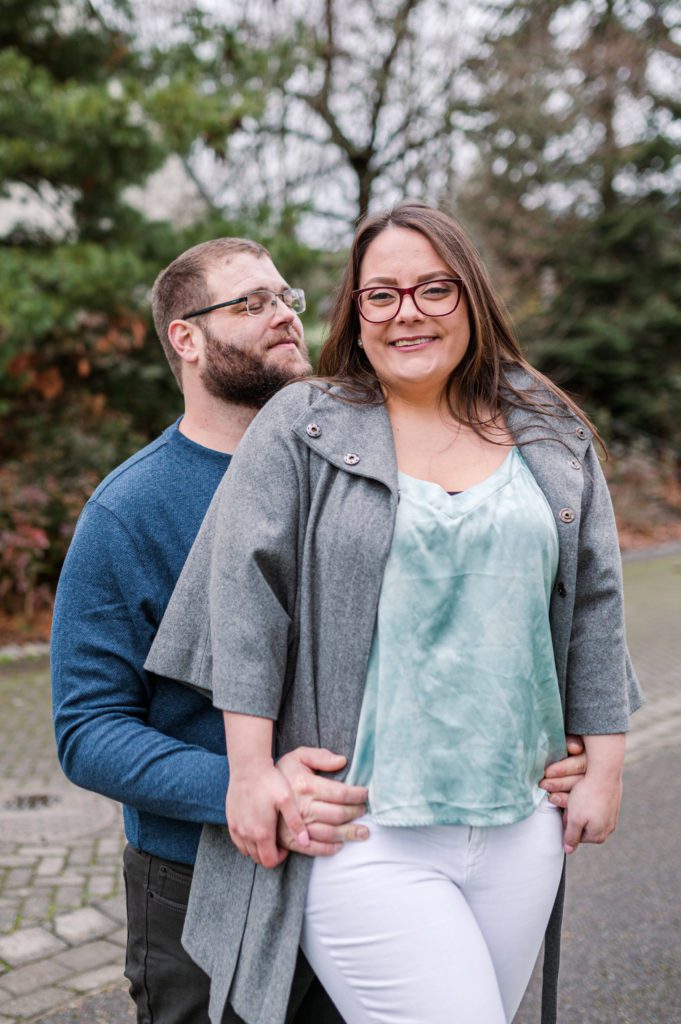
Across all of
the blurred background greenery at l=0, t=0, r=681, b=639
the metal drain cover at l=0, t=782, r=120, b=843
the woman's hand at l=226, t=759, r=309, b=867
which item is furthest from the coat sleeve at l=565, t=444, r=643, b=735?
the blurred background greenery at l=0, t=0, r=681, b=639

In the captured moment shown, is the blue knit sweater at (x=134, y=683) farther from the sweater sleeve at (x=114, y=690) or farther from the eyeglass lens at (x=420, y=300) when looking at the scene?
the eyeglass lens at (x=420, y=300)

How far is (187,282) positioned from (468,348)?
2.36ft

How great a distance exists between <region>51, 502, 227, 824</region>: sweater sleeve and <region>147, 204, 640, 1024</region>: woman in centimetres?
12

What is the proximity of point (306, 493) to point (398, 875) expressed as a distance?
640mm

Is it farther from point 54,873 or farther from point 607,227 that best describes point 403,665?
point 607,227

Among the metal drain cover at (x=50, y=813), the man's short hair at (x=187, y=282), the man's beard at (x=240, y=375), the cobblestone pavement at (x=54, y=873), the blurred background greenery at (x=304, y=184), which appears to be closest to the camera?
the man's beard at (x=240, y=375)

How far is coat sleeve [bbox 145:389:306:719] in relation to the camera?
5.14 ft

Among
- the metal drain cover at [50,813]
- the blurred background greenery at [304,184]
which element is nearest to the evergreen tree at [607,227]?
the blurred background greenery at [304,184]

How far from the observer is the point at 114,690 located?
1771 millimetres

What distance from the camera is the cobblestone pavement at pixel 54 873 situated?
10.9 feet

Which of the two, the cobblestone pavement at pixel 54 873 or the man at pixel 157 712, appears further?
the cobblestone pavement at pixel 54 873

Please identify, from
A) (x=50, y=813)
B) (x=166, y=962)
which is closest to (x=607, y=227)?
(x=50, y=813)

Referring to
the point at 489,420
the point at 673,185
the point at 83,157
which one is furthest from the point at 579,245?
the point at 489,420

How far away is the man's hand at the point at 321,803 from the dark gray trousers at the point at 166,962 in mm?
392
